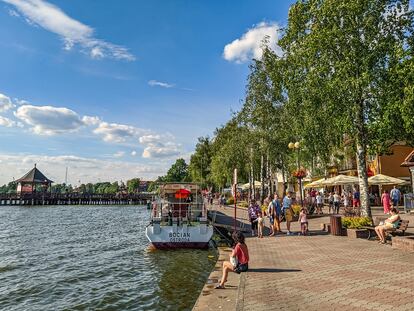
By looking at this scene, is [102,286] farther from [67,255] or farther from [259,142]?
[259,142]

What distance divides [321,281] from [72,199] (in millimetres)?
98122

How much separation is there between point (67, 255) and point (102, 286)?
7.64m

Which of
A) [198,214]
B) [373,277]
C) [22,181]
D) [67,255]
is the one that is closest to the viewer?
[373,277]

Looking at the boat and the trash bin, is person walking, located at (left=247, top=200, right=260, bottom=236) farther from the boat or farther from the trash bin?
the trash bin

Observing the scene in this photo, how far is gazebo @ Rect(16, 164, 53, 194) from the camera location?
3780 inches

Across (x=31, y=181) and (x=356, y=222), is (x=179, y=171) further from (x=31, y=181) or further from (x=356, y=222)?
(x=356, y=222)

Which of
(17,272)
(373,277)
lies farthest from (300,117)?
(17,272)

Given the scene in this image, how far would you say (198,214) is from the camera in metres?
21.3

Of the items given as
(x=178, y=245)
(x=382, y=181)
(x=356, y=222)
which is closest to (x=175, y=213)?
(x=178, y=245)

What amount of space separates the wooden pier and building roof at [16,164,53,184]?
3601 mm

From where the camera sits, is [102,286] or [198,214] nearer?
[102,286]

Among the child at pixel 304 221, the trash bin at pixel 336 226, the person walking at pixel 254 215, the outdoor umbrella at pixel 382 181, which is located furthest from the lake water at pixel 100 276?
the outdoor umbrella at pixel 382 181

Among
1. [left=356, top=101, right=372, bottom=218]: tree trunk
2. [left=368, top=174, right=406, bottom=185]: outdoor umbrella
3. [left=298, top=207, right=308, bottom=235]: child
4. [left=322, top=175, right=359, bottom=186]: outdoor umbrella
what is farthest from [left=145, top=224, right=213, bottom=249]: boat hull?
[left=368, top=174, right=406, bottom=185]: outdoor umbrella

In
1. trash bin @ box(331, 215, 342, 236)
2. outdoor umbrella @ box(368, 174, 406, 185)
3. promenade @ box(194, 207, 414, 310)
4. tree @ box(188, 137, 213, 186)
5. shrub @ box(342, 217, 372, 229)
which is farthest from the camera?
tree @ box(188, 137, 213, 186)
